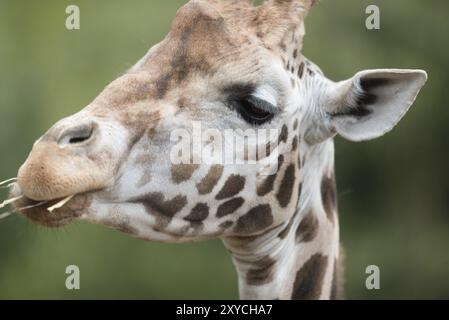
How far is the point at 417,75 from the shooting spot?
5.00 m

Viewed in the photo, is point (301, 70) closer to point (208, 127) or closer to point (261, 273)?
point (208, 127)

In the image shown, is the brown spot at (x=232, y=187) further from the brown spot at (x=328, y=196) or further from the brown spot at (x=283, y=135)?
the brown spot at (x=328, y=196)

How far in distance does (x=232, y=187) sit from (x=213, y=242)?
9297 mm

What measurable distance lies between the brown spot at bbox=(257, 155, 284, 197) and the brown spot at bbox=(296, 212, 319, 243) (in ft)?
1.82

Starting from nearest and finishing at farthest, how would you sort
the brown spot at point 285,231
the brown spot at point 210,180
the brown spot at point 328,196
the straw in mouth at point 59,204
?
1. the straw in mouth at point 59,204
2. the brown spot at point 210,180
3. the brown spot at point 285,231
4. the brown spot at point 328,196

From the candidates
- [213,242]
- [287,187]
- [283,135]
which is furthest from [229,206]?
[213,242]

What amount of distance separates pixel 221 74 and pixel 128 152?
72cm

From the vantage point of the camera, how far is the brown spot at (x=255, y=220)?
495 cm

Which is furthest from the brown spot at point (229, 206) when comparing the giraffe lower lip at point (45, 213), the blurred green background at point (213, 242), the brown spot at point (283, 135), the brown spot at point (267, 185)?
the blurred green background at point (213, 242)

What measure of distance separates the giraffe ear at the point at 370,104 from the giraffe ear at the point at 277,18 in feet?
1.69

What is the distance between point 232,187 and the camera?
479 cm

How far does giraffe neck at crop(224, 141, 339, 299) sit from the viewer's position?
206 inches
